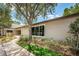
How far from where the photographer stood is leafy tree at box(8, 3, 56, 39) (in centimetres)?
462

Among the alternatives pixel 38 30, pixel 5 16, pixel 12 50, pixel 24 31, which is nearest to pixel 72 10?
pixel 38 30

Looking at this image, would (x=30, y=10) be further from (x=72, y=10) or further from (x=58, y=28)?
(x=72, y=10)

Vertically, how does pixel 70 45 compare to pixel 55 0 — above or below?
below

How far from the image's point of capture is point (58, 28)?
16.3 feet

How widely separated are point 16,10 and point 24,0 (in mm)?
416

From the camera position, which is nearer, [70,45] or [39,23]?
[70,45]

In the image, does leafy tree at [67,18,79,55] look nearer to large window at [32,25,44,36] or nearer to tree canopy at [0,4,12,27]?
large window at [32,25,44,36]

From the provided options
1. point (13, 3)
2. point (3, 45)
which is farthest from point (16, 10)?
point (3, 45)

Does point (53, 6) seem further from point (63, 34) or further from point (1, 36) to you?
point (1, 36)

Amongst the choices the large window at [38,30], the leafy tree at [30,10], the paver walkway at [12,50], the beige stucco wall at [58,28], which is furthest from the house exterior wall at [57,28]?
the paver walkway at [12,50]

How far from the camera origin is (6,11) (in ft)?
15.1

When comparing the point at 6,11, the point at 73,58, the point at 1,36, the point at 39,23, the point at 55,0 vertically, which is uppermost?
the point at 55,0

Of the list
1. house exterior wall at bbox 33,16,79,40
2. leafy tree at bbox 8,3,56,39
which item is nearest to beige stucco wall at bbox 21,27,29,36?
leafy tree at bbox 8,3,56,39

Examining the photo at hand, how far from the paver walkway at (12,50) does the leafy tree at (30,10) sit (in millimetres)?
522
